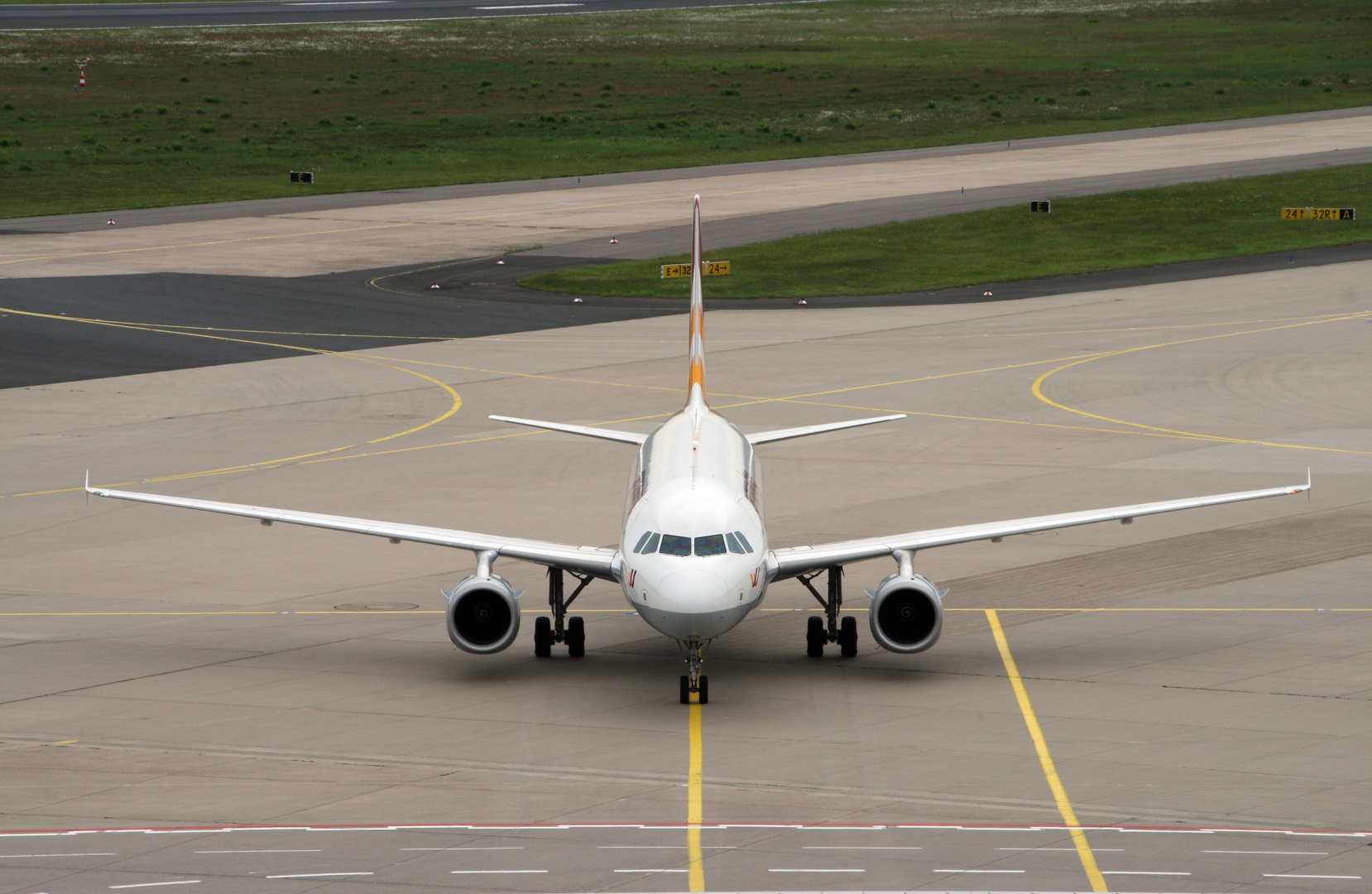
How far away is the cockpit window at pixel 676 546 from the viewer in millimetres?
28797

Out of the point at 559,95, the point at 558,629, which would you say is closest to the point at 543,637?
the point at 558,629

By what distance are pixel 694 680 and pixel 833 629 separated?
4100 millimetres

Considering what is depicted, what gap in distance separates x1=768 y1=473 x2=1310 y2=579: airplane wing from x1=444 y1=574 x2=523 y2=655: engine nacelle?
170 inches

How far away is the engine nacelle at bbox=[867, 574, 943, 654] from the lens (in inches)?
1187

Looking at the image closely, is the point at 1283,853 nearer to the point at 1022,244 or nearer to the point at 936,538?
the point at 936,538

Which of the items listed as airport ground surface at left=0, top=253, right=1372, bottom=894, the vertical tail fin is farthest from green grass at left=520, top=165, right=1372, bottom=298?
the vertical tail fin

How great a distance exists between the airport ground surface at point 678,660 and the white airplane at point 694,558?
37.9 inches

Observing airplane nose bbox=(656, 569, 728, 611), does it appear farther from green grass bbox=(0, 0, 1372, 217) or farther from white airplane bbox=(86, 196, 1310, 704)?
green grass bbox=(0, 0, 1372, 217)

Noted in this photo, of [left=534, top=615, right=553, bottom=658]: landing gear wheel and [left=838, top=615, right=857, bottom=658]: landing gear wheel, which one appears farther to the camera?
[left=534, top=615, right=553, bottom=658]: landing gear wheel

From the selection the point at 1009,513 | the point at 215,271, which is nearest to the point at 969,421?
the point at 1009,513

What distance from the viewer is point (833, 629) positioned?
32.7 metres

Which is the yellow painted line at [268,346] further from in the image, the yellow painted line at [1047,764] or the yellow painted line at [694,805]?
the yellow painted line at [694,805]

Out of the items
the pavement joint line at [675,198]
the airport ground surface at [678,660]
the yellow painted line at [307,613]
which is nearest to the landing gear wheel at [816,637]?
the airport ground surface at [678,660]

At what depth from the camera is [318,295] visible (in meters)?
79.9
